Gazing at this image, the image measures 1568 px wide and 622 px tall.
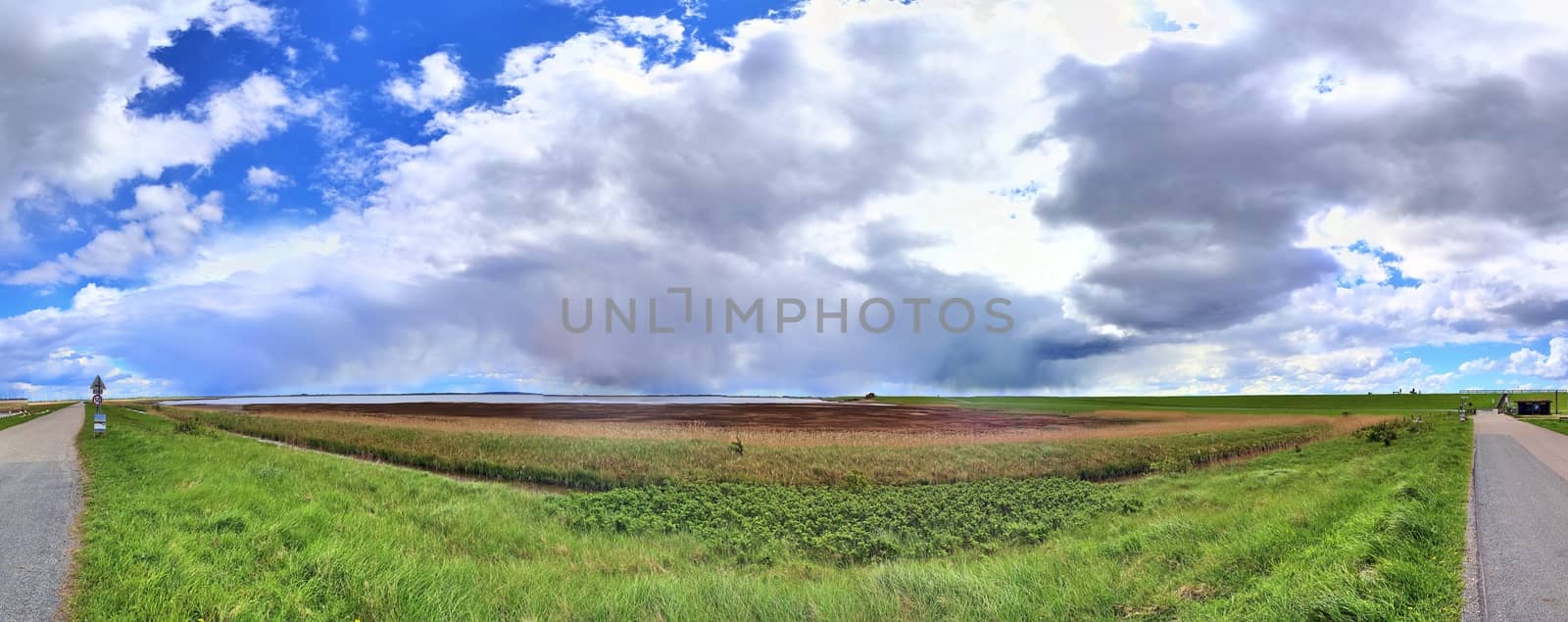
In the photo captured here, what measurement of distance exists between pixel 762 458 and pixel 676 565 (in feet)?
55.4

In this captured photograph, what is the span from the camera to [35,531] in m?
11.8

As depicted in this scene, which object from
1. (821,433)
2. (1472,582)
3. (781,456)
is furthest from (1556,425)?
(1472,582)

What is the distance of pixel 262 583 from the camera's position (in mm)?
9164

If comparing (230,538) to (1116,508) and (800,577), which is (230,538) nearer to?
(800,577)

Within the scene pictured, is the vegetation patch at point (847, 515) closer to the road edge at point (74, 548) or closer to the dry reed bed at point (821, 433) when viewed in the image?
the road edge at point (74, 548)

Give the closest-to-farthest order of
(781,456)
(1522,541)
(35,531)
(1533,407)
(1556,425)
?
1. (1522,541)
2. (35,531)
3. (781,456)
4. (1556,425)
5. (1533,407)

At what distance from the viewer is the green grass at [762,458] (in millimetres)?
28344

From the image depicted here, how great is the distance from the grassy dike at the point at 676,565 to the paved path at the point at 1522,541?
42 cm

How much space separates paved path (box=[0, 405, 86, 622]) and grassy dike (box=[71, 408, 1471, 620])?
1.07 feet

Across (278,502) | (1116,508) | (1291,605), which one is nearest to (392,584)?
(278,502)

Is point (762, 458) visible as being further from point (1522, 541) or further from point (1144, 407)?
point (1144, 407)

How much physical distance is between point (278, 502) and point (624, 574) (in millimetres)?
8389

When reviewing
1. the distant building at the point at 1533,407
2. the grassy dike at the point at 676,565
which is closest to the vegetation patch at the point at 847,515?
the grassy dike at the point at 676,565

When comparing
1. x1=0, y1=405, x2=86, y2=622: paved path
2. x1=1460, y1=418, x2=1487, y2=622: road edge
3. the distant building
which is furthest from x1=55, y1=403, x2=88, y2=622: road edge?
the distant building
